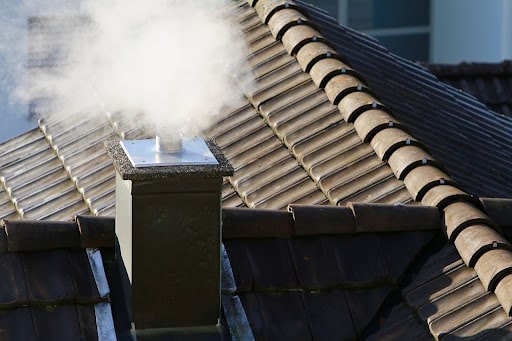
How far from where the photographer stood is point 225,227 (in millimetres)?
7008

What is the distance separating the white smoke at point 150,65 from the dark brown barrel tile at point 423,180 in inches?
61.9

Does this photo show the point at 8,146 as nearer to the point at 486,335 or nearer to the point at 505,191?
the point at 505,191

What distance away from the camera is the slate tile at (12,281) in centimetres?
648

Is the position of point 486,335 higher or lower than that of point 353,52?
lower

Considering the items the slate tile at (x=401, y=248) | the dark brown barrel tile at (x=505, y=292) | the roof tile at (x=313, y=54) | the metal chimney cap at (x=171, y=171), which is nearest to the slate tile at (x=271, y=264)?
the slate tile at (x=401, y=248)

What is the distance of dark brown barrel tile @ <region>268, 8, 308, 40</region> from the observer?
10086 millimetres

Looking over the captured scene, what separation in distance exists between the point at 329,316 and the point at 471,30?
1537 cm

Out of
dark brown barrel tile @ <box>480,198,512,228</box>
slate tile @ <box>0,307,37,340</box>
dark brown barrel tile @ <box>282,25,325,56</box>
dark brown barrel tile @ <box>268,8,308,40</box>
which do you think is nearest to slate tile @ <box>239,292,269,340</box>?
slate tile @ <box>0,307,37,340</box>

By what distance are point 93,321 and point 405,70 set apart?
16.4ft

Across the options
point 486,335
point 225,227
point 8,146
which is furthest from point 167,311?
point 8,146

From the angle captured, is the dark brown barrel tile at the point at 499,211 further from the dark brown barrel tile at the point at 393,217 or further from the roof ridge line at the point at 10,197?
the roof ridge line at the point at 10,197

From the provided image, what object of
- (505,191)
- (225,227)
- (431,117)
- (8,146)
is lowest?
(225,227)

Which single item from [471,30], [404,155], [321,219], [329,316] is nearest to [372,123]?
[404,155]

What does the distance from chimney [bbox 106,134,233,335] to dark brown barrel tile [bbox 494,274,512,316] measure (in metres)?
1.41
